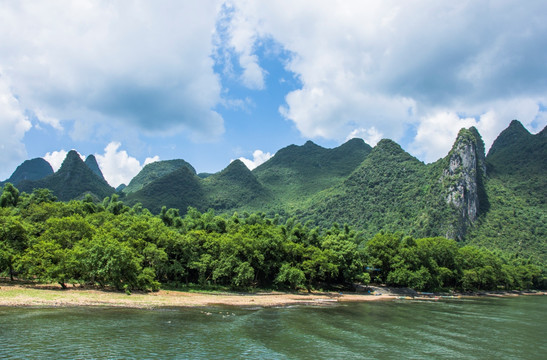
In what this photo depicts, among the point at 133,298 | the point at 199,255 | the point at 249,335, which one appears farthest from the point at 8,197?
the point at 249,335

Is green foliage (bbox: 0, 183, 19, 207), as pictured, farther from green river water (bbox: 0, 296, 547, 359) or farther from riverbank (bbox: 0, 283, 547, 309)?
green river water (bbox: 0, 296, 547, 359)

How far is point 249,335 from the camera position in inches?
1221

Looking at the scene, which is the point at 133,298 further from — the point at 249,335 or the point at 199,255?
the point at 249,335

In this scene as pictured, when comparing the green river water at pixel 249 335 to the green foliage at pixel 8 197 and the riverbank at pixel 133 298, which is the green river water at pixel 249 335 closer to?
the riverbank at pixel 133 298

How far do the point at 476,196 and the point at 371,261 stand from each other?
150679mm

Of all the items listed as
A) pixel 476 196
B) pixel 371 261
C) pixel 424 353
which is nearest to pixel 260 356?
pixel 424 353

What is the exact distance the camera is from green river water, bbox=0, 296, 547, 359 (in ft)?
78.6

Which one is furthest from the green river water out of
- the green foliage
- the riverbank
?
the green foliage

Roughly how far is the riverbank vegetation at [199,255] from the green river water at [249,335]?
41.5ft

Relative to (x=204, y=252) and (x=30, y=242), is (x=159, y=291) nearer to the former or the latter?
(x=204, y=252)

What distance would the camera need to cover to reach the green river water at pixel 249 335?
2397cm

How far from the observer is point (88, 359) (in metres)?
21.1

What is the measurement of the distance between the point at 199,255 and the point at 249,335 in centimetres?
3489

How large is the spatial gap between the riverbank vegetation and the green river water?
12.7m
